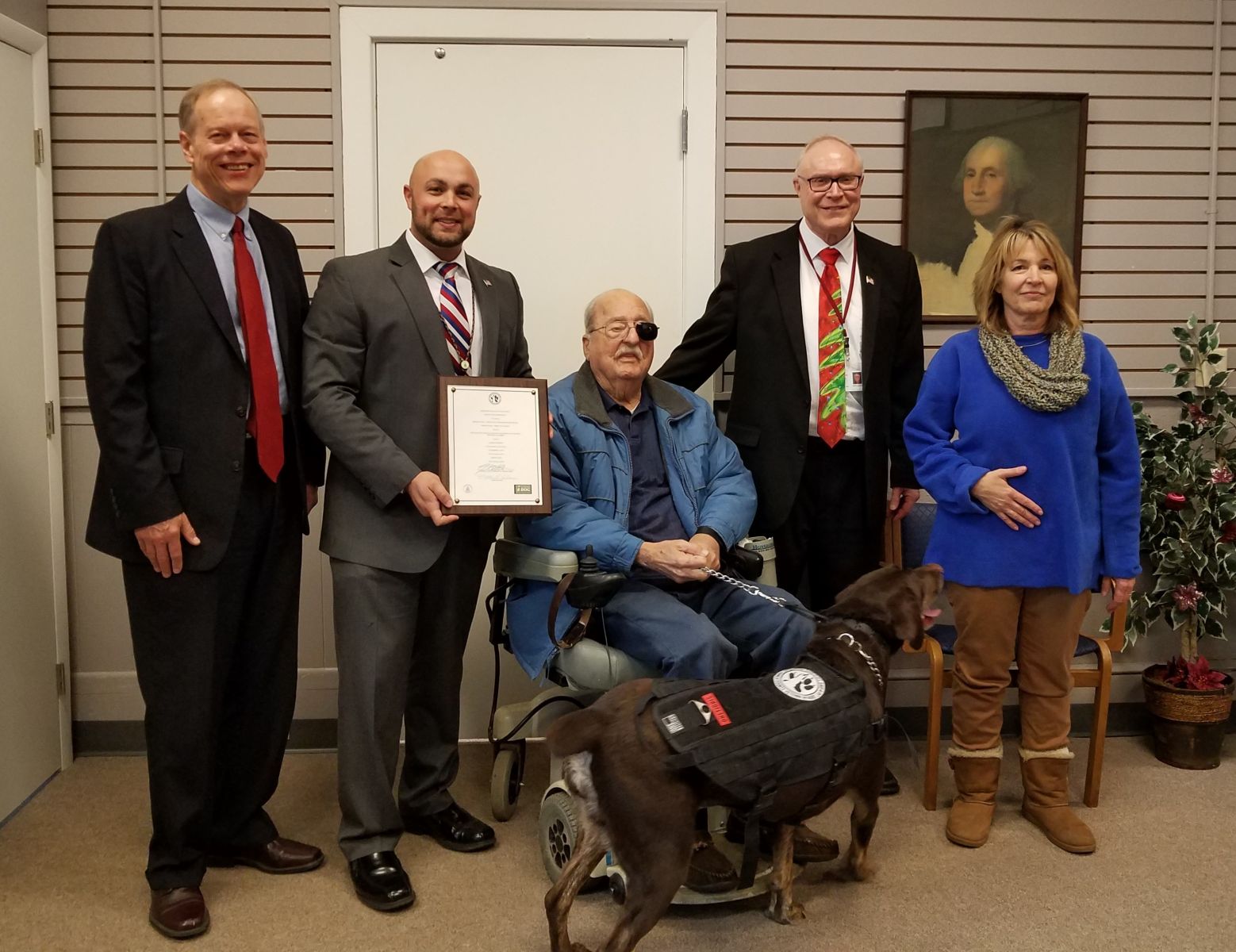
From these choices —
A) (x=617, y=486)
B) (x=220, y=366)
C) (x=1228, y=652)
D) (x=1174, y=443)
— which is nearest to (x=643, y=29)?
(x=617, y=486)

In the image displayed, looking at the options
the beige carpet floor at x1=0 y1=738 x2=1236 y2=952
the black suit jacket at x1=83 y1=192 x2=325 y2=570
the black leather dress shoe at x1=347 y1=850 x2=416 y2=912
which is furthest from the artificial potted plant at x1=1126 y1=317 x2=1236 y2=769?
the black suit jacket at x1=83 y1=192 x2=325 y2=570

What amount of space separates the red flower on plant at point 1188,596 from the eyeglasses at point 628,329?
84.7 inches

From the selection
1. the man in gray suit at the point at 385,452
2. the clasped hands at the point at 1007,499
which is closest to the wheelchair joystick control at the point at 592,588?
the man in gray suit at the point at 385,452

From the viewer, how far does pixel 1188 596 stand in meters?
3.72

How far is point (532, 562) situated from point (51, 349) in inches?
78.1

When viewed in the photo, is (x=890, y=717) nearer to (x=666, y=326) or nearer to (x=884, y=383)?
(x=884, y=383)

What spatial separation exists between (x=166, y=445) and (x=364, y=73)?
1.75 metres

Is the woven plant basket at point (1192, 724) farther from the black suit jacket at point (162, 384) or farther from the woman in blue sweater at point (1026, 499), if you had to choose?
the black suit jacket at point (162, 384)

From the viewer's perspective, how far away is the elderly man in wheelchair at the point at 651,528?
2.76m

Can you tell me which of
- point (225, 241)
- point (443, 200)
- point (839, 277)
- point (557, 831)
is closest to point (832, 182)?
point (839, 277)

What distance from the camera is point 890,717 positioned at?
3984 millimetres

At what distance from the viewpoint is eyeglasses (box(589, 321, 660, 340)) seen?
2986 millimetres

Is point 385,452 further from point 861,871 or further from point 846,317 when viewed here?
point 861,871

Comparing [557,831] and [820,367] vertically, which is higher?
[820,367]
